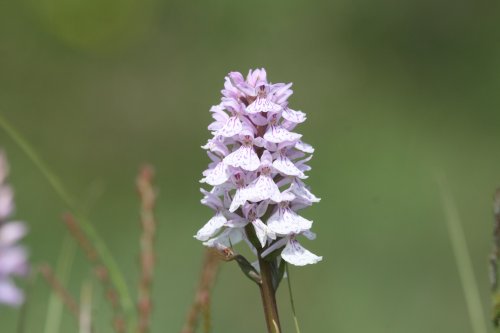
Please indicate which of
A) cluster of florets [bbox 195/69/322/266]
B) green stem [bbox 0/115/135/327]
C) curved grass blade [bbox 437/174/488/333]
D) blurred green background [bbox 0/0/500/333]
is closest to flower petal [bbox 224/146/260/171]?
cluster of florets [bbox 195/69/322/266]

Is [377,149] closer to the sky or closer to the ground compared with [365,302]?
closer to the sky

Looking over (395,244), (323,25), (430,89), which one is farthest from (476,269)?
(323,25)

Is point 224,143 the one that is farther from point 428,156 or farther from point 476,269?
point 428,156

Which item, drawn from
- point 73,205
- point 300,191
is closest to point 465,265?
point 300,191

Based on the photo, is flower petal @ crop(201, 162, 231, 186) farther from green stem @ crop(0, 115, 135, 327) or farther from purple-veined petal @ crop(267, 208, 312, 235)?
green stem @ crop(0, 115, 135, 327)

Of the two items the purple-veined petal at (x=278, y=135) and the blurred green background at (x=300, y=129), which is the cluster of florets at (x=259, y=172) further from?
the blurred green background at (x=300, y=129)
